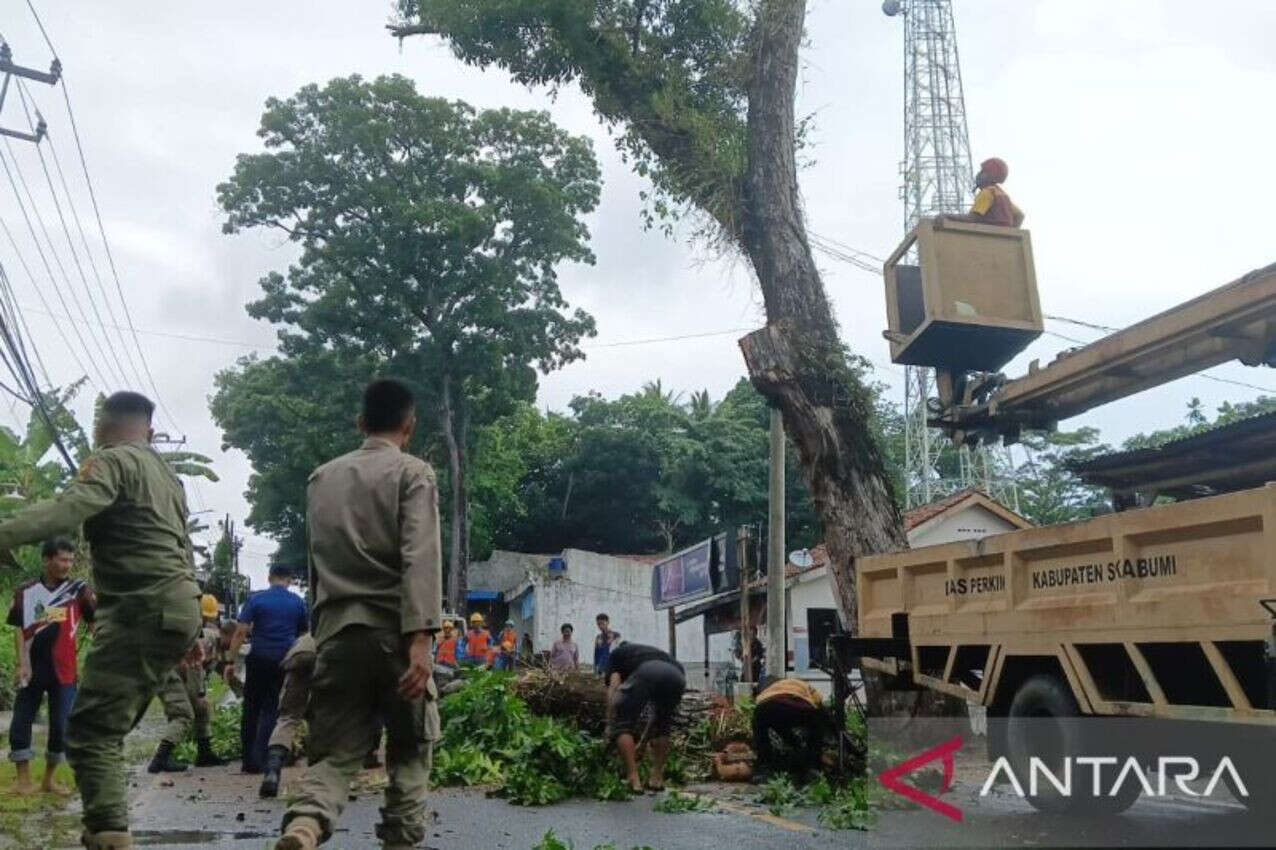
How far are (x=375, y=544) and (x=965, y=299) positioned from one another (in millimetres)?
5445

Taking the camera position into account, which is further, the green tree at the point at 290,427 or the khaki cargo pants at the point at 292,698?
the green tree at the point at 290,427

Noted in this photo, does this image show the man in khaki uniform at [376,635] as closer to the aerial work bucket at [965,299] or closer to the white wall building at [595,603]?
the aerial work bucket at [965,299]

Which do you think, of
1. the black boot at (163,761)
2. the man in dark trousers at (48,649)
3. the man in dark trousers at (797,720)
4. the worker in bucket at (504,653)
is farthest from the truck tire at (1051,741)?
the worker in bucket at (504,653)

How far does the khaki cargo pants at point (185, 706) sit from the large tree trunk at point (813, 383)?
5657 millimetres

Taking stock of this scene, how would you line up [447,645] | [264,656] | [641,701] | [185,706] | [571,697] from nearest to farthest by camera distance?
[641,701], [185,706], [264,656], [571,697], [447,645]

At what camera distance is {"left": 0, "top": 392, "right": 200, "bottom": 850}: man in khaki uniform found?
15.6 ft

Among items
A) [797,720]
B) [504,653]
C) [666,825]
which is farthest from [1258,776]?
[504,653]

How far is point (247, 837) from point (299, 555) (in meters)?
42.6

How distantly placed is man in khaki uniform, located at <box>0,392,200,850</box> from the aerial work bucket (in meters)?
5.31

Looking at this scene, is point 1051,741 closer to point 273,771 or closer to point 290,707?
point 290,707

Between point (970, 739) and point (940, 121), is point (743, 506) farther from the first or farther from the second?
point (970, 739)

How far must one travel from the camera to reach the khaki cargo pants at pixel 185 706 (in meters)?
9.38

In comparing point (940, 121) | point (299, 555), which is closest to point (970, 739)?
point (940, 121)

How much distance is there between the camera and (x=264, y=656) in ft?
33.0
